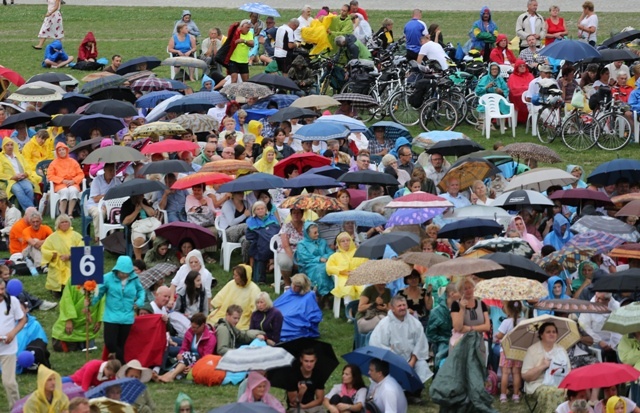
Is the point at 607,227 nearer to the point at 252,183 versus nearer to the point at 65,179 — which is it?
the point at 252,183

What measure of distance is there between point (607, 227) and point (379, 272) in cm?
331

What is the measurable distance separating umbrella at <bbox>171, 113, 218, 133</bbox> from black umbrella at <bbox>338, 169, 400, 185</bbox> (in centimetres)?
450

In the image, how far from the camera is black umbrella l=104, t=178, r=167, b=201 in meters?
21.5

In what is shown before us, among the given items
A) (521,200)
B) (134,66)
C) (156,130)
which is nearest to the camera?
(521,200)

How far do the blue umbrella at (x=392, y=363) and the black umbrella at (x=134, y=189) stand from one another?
216 inches

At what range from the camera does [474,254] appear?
19047 millimetres

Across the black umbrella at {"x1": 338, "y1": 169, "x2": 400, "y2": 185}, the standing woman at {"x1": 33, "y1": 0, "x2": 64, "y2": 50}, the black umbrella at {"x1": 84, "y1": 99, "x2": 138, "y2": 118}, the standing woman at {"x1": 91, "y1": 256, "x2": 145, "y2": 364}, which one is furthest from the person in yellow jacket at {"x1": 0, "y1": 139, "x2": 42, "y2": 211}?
the standing woman at {"x1": 33, "y1": 0, "x2": 64, "y2": 50}

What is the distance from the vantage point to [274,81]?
95.3 ft

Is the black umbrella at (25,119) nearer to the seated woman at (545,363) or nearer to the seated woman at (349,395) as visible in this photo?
the seated woman at (349,395)

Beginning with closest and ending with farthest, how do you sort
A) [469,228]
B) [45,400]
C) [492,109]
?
1. [45,400]
2. [469,228]
3. [492,109]

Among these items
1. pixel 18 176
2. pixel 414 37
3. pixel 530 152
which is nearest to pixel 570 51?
pixel 414 37

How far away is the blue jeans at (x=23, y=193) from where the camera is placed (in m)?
24.1

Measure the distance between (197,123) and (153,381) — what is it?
863 cm

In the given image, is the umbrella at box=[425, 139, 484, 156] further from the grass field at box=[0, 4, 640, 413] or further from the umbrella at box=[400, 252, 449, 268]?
the umbrella at box=[400, 252, 449, 268]
